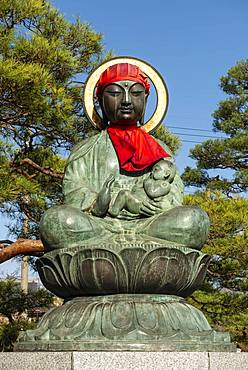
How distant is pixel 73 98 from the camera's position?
873cm

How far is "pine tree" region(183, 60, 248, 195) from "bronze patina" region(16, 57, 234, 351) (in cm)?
849

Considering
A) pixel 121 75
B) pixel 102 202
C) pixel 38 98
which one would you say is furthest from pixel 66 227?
pixel 38 98

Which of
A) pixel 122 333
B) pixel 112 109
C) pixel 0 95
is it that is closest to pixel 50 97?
pixel 0 95

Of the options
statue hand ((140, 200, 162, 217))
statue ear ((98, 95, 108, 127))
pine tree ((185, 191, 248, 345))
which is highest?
statue ear ((98, 95, 108, 127))

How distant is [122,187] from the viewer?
4402 mm

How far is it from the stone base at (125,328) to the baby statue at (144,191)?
2.09 ft

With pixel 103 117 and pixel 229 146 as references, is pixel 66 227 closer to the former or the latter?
pixel 103 117

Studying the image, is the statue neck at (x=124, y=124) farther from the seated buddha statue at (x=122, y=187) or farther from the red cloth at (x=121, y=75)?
the red cloth at (x=121, y=75)

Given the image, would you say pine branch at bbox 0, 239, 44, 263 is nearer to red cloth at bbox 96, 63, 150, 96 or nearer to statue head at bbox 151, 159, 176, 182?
red cloth at bbox 96, 63, 150, 96

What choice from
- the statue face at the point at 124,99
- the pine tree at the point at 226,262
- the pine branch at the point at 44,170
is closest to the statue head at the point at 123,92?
the statue face at the point at 124,99

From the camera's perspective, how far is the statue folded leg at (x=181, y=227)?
12.8 feet

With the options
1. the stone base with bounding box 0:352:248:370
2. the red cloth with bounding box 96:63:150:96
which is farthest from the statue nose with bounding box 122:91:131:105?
the stone base with bounding box 0:352:248:370

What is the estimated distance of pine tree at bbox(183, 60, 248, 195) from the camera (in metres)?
12.8

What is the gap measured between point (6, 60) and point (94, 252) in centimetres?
444
